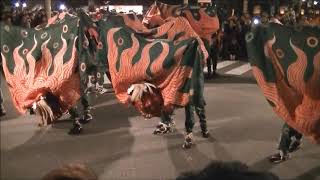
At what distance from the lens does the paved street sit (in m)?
6.05

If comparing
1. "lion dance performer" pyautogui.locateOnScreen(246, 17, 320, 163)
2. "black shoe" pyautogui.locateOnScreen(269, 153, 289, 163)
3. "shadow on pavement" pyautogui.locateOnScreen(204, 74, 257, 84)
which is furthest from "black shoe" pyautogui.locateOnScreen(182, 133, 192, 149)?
"shadow on pavement" pyautogui.locateOnScreen(204, 74, 257, 84)

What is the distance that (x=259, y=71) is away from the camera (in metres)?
6.09

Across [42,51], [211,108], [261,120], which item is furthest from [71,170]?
[211,108]

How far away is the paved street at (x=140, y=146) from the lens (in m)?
6.05

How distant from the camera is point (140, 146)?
273 inches

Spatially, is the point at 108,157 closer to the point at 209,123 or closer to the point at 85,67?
the point at 85,67

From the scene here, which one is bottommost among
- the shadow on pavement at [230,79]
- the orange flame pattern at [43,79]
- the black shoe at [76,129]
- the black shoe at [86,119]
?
the shadow on pavement at [230,79]

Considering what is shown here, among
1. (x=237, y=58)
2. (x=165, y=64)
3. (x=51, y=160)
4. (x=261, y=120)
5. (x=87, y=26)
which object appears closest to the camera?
(x=51, y=160)

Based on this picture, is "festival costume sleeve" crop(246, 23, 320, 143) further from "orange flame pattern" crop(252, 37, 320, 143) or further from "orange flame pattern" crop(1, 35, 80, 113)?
"orange flame pattern" crop(1, 35, 80, 113)

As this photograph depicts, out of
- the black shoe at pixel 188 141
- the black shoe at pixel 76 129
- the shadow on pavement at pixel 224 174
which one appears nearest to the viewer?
the shadow on pavement at pixel 224 174

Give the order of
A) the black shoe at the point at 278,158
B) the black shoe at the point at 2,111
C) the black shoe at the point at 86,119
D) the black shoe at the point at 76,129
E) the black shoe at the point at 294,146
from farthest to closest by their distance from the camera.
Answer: the black shoe at the point at 2,111 → the black shoe at the point at 86,119 → the black shoe at the point at 76,129 → the black shoe at the point at 294,146 → the black shoe at the point at 278,158

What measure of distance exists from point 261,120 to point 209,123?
0.90 meters

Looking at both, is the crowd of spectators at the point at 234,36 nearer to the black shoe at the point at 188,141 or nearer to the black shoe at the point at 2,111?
the black shoe at the point at 2,111


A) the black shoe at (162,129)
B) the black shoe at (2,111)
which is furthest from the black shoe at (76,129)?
the black shoe at (2,111)
